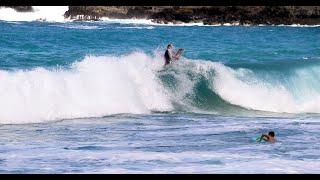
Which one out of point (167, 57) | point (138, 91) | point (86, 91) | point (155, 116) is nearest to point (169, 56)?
point (167, 57)

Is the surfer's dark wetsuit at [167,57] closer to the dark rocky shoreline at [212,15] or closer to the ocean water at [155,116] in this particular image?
the ocean water at [155,116]

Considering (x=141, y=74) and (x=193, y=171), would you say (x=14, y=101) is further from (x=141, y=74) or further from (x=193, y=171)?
(x=193, y=171)

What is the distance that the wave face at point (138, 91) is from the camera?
15859mm

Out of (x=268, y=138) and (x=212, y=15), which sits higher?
(x=268, y=138)

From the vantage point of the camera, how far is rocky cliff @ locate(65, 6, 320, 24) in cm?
8444

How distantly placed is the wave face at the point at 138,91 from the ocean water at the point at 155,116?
0.03m

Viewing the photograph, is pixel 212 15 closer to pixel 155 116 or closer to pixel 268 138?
pixel 155 116

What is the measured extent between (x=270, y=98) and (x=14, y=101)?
7258 millimetres

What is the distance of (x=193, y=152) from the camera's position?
1020 centimetres

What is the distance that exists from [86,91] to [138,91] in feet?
4.26

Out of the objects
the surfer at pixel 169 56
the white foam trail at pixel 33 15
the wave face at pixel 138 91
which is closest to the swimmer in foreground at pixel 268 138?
the wave face at pixel 138 91

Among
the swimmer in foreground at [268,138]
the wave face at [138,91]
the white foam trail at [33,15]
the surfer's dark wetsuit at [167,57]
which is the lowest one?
the white foam trail at [33,15]

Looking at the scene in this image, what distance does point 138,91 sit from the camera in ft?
58.7
